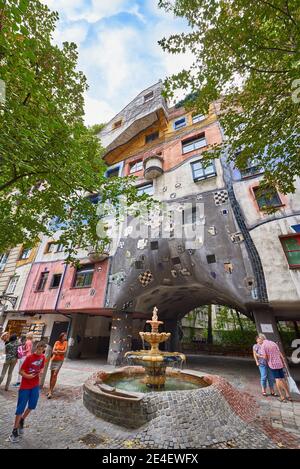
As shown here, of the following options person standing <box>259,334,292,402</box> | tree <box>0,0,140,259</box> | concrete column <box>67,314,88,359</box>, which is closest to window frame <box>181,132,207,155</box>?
tree <box>0,0,140,259</box>

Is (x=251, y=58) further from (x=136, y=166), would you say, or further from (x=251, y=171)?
(x=136, y=166)

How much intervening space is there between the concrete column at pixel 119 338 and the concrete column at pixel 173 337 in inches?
227

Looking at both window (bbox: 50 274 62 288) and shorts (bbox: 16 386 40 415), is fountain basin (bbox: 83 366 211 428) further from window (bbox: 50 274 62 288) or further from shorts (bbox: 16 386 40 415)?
window (bbox: 50 274 62 288)

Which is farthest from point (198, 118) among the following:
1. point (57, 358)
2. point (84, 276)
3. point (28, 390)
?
point (28, 390)

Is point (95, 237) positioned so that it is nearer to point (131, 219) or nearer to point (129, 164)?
point (131, 219)

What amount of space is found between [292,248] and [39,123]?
10749 mm

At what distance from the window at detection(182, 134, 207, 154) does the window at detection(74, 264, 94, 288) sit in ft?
36.9

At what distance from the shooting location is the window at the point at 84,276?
15466 mm

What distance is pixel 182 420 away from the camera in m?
4.25

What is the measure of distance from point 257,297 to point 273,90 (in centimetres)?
764

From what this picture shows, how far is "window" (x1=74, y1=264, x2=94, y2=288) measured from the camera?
50.7 ft

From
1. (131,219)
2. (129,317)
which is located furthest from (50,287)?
(131,219)

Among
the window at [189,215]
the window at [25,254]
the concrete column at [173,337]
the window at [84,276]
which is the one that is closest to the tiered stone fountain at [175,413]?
the window at [189,215]

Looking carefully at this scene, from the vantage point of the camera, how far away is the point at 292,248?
952 cm
